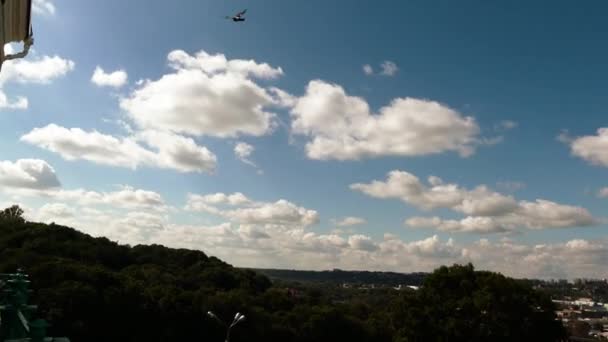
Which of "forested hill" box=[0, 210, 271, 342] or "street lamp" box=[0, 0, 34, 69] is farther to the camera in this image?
"forested hill" box=[0, 210, 271, 342]

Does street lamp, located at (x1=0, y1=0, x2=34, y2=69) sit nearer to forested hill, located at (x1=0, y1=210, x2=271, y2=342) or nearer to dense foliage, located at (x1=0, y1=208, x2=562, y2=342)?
forested hill, located at (x1=0, y1=210, x2=271, y2=342)

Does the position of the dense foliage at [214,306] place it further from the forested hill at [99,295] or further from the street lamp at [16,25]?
the street lamp at [16,25]

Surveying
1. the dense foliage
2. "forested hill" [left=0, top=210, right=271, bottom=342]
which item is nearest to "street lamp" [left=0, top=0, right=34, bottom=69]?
"forested hill" [left=0, top=210, right=271, bottom=342]

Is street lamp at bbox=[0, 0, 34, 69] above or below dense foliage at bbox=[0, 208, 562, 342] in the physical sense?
above

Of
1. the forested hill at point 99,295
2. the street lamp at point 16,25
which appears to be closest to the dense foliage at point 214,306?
the forested hill at point 99,295

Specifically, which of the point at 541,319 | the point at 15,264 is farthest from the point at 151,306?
the point at 541,319

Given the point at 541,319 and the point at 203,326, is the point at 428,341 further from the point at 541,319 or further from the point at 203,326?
the point at 203,326
